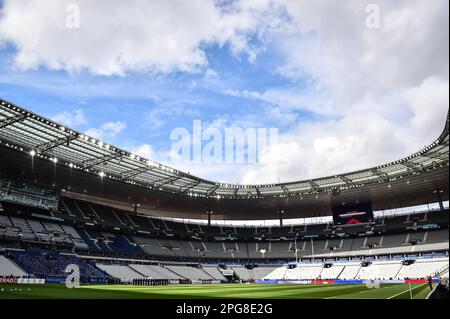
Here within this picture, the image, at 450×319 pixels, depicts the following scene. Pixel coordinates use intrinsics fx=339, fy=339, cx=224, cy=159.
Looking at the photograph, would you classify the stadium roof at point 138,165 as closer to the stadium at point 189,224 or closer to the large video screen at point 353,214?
the stadium at point 189,224

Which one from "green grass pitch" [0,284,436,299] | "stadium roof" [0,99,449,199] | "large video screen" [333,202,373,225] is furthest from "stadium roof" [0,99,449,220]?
"green grass pitch" [0,284,436,299]

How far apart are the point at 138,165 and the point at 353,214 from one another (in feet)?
143

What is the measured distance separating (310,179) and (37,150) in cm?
4361

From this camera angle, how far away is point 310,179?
61125 mm

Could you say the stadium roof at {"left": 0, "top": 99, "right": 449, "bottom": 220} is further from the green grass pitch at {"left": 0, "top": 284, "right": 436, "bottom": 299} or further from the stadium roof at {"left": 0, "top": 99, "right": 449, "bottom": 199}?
the green grass pitch at {"left": 0, "top": 284, "right": 436, "bottom": 299}

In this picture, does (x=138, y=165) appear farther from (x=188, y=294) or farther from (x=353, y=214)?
(x=353, y=214)

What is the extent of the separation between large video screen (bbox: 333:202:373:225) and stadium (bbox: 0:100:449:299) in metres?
0.21

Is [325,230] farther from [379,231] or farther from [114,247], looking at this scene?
[114,247]

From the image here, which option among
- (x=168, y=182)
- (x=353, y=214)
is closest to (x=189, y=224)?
(x=168, y=182)

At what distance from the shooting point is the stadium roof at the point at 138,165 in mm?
38531

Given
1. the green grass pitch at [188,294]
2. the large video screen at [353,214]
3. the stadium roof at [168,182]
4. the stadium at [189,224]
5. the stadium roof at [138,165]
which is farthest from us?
the large video screen at [353,214]

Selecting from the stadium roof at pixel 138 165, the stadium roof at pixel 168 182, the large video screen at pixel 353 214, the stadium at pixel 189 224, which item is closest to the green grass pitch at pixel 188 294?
the stadium at pixel 189 224

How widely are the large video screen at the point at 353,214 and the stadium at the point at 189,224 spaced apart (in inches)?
8.3
